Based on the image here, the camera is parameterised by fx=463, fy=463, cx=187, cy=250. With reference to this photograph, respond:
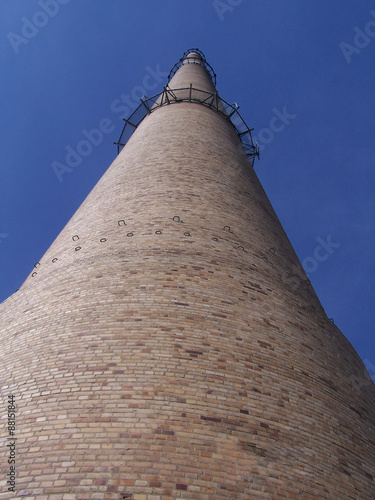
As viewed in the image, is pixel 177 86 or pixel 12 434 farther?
pixel 177 86

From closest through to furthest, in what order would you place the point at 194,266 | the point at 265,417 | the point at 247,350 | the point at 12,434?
the point at 12,434, the point at 265,417, the point at 247,350, the point at 194,266

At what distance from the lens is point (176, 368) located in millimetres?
4457

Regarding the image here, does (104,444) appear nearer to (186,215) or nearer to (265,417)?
(265,417)

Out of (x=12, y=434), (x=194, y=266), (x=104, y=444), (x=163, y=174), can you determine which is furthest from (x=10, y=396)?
(x=163, y=174)

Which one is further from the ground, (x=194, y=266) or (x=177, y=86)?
(x=177, y=86)

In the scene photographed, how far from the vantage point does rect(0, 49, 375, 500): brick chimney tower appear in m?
3.61

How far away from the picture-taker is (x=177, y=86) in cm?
→ 1501

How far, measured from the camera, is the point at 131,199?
25.6 feet

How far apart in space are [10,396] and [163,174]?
16.5ft

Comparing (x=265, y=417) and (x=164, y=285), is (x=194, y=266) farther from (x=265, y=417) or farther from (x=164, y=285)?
(x=265, y=417)

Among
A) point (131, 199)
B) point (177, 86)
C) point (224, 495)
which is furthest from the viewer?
point (177, 86)

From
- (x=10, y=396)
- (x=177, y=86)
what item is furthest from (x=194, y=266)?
(x=177, y=86)

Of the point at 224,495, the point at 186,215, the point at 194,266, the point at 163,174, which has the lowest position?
the point at 224,495

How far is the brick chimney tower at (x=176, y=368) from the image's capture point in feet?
11.9
